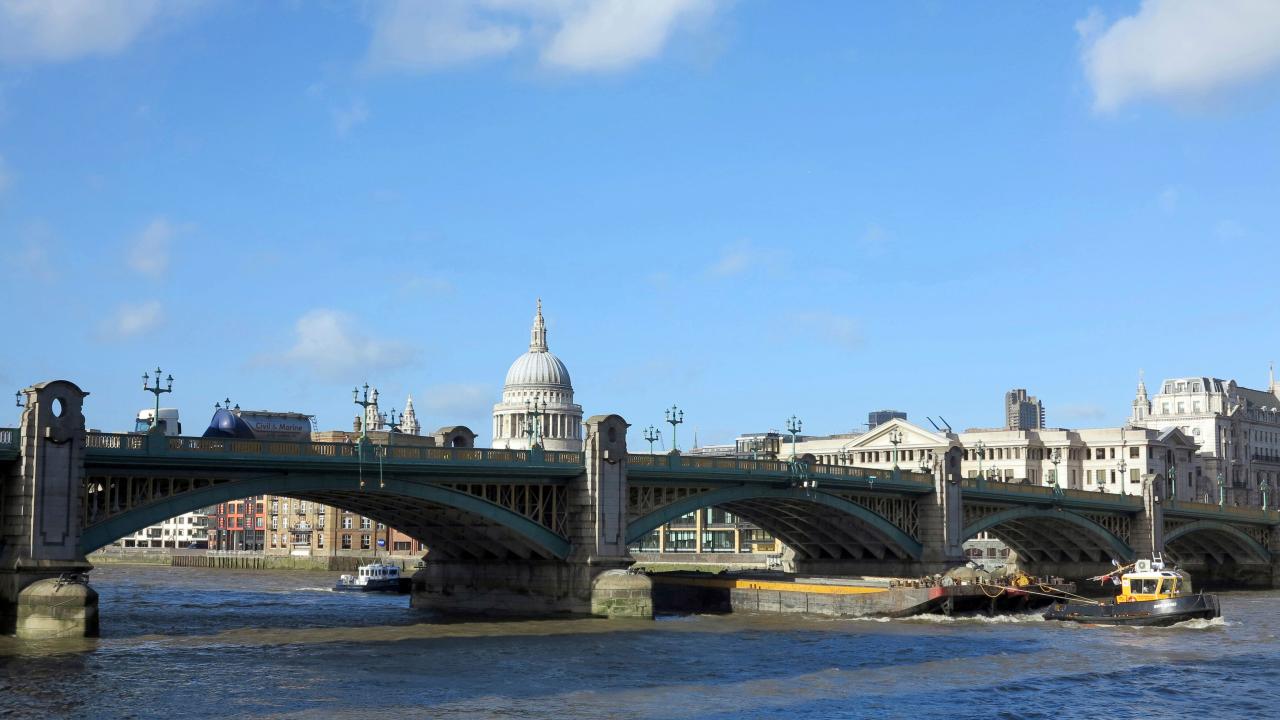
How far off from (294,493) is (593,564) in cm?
1716

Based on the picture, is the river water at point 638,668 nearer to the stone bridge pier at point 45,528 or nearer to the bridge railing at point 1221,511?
the stone bridge pier at point 45,528

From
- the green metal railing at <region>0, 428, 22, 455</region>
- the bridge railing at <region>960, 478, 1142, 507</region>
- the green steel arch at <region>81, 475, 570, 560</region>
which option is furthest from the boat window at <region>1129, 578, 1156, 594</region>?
the green metal railing at <region>0, 428, 22, 455</region>

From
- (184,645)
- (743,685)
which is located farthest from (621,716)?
(184,645)

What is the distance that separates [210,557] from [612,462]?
12480cm

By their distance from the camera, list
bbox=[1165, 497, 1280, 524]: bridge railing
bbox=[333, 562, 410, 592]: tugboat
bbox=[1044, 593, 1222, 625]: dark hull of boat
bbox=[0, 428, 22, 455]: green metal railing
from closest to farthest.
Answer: bbox=[0, 428, 22, 455]: green metal railing
bbox=[1044, 593, 1222, 625]: dark hull of boat
bbox=[333, 562, 410, 592]: tugboat
bbox=[1165, 497, 1280, 524]: bridge railing

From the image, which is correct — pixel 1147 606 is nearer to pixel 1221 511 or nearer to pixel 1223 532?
pixel 1223 532

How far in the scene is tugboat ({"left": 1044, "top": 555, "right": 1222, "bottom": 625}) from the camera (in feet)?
260

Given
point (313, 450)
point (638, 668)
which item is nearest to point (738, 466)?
point (313, 450)

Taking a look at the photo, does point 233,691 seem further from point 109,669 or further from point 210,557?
point 210,557

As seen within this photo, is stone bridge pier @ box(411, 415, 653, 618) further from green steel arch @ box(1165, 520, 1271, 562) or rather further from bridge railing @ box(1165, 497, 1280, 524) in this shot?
bridge railing @ box(1165, 497, 1280, 524)

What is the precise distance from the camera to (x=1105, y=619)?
8050 cm

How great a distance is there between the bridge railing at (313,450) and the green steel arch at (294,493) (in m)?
1.30

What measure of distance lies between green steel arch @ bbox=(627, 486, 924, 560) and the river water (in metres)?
5.92

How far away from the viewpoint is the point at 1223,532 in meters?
139
